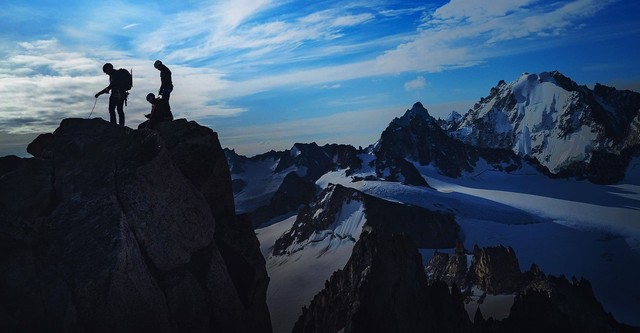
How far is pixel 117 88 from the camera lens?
81.1 ft

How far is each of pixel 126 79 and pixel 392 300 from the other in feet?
85.6

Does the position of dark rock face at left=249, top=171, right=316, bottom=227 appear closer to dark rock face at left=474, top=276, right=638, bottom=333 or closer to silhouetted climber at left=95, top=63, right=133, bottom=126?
dark rock face at left=474, top=276, right=638, bottom=333

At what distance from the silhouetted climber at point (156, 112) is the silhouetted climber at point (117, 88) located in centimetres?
132

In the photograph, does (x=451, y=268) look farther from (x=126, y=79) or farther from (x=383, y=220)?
(x=126, y=79)

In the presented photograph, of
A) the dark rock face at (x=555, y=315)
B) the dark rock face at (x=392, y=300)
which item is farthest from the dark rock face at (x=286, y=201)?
the dark rock face at (x=555, y=315)

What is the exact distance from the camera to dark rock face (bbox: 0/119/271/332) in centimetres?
1728

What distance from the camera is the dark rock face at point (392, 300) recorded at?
122 feet

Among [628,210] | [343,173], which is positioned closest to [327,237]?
[343,173]

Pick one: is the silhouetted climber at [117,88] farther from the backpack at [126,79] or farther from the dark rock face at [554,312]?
the dark rock face at [554,312]

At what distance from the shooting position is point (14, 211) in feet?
63.3

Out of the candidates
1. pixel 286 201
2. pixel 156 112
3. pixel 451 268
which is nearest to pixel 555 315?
pixel 156 112

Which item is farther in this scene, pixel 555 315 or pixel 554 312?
pixel 554 312

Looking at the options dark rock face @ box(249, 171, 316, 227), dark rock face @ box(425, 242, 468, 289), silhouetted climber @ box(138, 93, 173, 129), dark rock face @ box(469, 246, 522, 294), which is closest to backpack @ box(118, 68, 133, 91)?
silhouetted climber @ box(138, 93, 173, 129)

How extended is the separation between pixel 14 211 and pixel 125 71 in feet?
30.4
